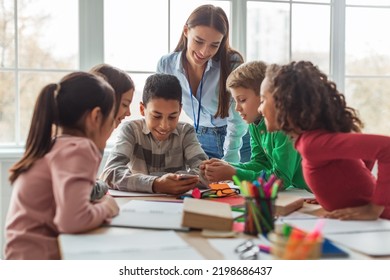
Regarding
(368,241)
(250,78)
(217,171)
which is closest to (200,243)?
(368,241)

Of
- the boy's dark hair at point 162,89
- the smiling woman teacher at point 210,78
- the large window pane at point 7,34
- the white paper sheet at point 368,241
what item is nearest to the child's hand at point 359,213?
the white paper sheet at point 368,241

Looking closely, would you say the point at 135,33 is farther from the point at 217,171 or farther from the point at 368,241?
the point at 368,241

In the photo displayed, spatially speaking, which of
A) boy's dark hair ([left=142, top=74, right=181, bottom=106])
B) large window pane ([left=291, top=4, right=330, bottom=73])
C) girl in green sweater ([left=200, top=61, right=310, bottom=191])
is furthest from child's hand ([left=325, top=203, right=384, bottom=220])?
large window pane ([left=291, top=4, right=330, bottom=73])

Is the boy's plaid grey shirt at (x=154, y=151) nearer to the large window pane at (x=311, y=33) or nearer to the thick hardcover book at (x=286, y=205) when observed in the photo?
the thick hardcover book at (x=286, y=205)

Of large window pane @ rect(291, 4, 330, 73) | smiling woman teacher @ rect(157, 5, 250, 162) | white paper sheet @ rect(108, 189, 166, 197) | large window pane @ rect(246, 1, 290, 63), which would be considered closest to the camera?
white paper sheet @ rect(108, 189, 166, 197)

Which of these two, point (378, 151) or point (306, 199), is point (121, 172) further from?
point (378, 151)

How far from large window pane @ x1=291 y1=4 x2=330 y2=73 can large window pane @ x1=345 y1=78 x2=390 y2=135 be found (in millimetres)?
256

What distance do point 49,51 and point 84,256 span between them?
2088 millimetres

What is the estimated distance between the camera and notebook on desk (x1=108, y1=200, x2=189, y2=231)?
108cm

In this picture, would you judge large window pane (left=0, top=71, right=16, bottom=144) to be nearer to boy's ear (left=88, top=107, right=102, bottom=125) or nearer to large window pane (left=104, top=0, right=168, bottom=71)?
large window pane (left=104, top=0, right=168, bottom=71)

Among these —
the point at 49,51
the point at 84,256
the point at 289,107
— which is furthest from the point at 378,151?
the point at 49,51

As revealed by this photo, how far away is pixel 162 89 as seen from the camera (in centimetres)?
186

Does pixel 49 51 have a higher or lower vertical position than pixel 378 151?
→ higher

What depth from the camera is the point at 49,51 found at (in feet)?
8.93
